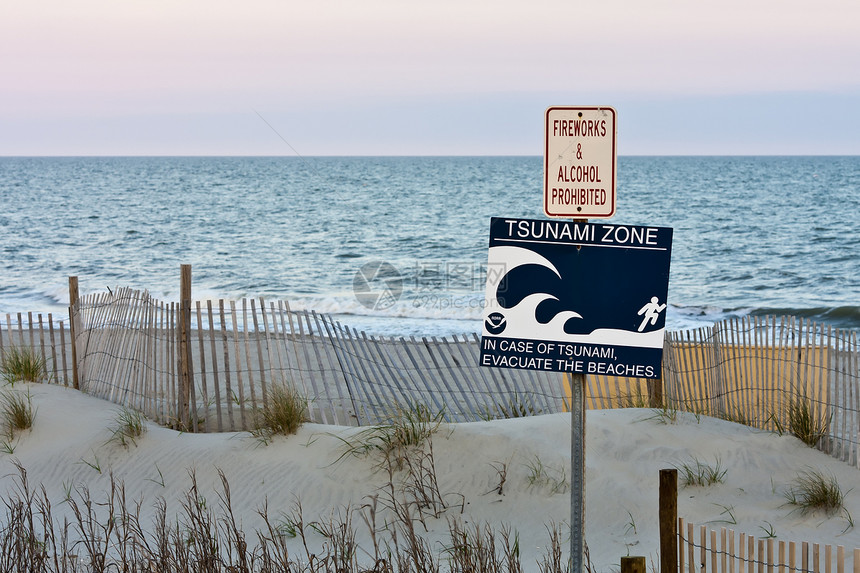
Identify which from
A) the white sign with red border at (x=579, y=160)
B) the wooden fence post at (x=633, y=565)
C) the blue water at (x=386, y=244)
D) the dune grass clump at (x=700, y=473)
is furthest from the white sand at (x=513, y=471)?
the blue water at (x=386, y=244)

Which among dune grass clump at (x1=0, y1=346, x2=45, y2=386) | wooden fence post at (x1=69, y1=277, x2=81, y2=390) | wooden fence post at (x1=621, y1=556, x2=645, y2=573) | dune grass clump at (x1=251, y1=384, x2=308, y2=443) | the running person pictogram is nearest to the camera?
the running person pictogram

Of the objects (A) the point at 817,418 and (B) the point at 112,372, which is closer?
(A) the point at 817,418

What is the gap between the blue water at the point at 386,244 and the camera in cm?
2097

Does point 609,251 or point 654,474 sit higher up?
point 609,251

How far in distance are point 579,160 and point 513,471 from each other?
3.30 metres

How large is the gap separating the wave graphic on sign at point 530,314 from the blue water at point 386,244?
1257 cm

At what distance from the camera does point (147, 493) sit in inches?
247

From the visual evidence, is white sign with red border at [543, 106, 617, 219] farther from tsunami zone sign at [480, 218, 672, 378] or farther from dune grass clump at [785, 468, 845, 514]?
dune grass clump at [785, 468, 845, 514]

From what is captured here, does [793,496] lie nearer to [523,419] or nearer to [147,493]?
[523,419]

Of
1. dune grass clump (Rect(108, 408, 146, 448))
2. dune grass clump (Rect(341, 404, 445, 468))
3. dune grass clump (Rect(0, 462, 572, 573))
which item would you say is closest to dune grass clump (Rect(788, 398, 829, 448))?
dune grass clump (Rect(0, 462, 572, 573))

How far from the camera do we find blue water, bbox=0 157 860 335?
21.0 meters

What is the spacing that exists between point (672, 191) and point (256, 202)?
1251 inches

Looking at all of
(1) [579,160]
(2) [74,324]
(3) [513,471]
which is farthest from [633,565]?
(2) [74,324]

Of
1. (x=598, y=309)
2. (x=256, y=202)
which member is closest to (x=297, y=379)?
(x=598, y=309)
